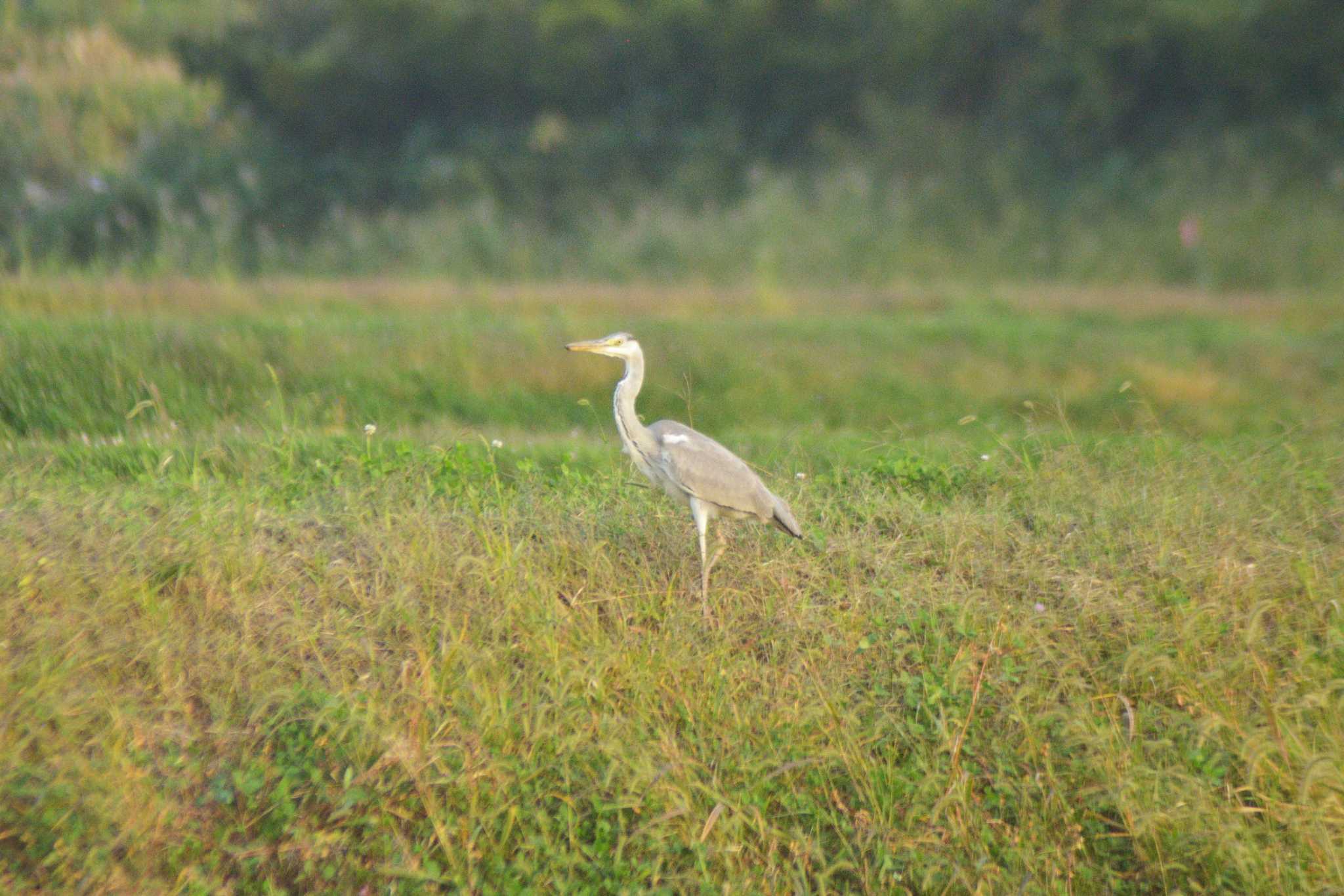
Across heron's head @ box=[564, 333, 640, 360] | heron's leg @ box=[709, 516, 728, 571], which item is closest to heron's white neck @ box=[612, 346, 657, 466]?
heron's head @ box=[564, 333, 640, 360]

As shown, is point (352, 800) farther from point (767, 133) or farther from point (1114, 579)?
point (767, 133)

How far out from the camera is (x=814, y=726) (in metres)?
4.78

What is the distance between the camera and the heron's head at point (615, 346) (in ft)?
17.9

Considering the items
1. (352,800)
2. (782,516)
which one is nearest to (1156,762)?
(782,516)

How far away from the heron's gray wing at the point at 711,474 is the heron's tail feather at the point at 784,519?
0.03 m

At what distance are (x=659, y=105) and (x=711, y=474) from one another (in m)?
14.7

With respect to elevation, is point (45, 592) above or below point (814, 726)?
above

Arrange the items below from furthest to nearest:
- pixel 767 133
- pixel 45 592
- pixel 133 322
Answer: pixel 767 133 → pixel 133 322 → pixel 45 592

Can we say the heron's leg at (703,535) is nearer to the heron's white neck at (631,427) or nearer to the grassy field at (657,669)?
the grassy field at (657,669)

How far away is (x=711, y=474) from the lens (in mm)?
5203

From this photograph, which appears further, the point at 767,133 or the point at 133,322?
the point at 767,133

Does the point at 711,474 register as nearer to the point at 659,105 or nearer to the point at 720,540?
the point at 720,540

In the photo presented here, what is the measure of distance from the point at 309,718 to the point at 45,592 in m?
1.30

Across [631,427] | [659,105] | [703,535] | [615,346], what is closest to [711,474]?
[703,535]
